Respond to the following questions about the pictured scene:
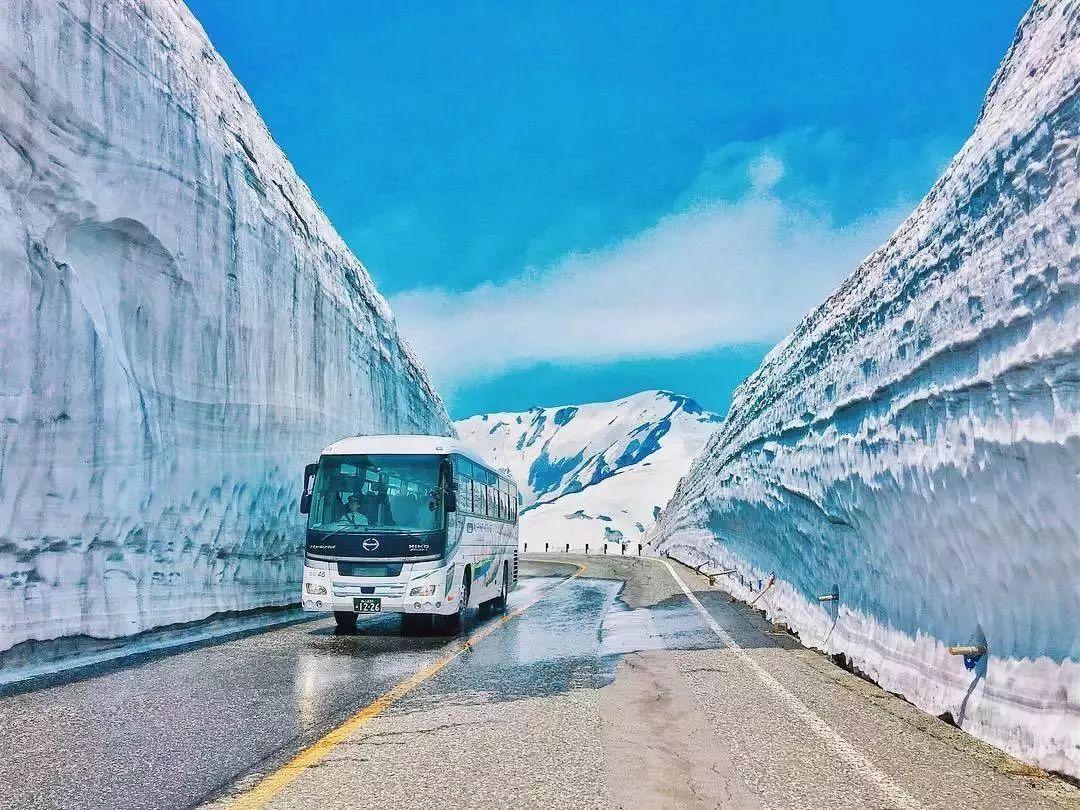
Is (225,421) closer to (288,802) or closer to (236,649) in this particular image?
(236,649)

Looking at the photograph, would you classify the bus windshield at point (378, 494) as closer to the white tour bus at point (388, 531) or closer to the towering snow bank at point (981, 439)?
the white tour bus at point (388, 531)

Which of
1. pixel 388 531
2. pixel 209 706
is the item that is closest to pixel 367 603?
pixel 388 531

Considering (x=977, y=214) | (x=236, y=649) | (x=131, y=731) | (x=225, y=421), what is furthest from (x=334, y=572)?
(x=977, y=214)

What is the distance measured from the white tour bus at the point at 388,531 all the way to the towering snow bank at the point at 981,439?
16.8ft

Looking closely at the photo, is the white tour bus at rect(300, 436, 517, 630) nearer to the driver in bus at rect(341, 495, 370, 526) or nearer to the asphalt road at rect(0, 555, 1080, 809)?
the driver in bus at rect(341, 495, 370, 526)

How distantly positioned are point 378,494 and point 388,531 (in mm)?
617

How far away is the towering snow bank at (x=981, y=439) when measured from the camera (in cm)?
521

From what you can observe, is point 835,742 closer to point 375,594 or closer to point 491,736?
point 491,736

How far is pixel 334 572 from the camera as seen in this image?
39.4ft

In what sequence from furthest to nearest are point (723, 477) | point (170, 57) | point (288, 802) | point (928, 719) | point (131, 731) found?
point (723, 477)
point (170, 57)
point (928, 719)
point (131, 731)
point (288, 802)

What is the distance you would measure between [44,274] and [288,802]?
28.0 ft

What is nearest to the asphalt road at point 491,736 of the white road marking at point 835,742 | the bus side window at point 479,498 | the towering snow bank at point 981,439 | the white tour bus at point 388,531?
the white road marking at point 835,742

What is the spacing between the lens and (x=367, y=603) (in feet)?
38.8

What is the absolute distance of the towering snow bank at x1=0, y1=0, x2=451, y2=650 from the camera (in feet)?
32.5
